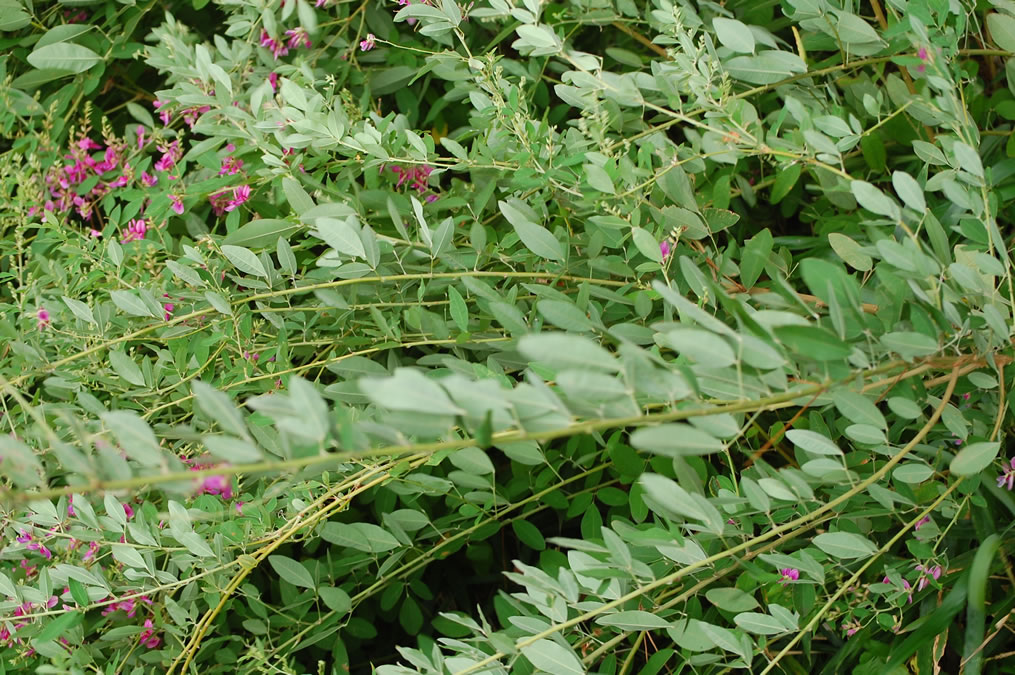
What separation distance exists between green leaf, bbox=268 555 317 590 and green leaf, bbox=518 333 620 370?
608 millimetres

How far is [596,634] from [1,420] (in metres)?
0.81

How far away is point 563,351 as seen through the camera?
52 cm

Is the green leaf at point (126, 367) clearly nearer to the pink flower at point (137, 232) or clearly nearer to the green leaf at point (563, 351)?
the pink flower at point (137, 232)

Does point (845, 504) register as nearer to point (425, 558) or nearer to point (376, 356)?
point (425, 558)

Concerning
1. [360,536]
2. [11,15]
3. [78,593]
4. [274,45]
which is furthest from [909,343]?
[11,15]

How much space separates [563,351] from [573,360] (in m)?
0.01

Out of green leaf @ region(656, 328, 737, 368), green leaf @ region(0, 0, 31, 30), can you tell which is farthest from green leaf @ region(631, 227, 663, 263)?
green leaf @ region(0, 0, 31, 30)

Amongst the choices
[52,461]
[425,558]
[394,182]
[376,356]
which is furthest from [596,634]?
[52,461]

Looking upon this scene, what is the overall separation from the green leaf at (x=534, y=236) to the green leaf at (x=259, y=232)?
0.27 meters

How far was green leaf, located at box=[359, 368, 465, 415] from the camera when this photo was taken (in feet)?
1.61

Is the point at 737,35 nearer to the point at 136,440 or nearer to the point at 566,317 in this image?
the point at 566,317

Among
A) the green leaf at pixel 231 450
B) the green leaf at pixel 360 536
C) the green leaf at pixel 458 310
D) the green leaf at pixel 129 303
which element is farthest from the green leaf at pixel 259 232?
the green leaf at pixel 231 450

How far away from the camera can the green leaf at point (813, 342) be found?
57 cm

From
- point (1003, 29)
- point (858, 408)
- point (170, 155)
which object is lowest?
point (858, 408)
